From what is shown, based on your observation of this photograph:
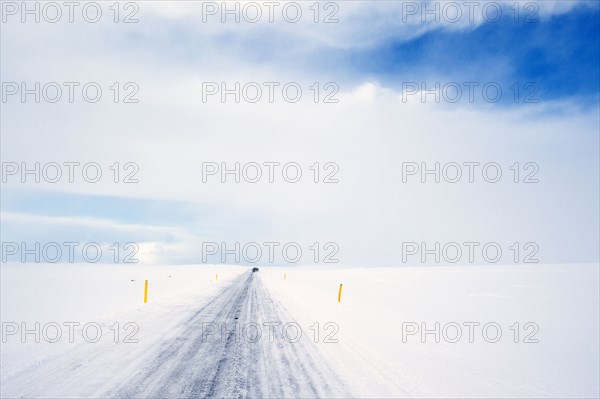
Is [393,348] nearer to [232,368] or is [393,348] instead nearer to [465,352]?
[465,352]

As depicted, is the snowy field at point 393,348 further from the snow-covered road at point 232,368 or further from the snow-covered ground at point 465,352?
the snow-covered road at point 232,368

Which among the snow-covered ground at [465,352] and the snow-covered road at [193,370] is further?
the snow-covered ground at [465,352]

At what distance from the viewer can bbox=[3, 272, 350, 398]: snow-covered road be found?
5.43 m

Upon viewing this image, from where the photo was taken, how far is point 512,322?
13.5 meters

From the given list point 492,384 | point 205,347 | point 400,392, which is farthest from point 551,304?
point 205,347

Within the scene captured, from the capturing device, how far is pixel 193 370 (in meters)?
6.35

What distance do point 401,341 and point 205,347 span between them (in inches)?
220

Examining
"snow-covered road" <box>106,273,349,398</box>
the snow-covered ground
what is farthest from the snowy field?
"snow-covered road" <box>106,273,349,398</box>

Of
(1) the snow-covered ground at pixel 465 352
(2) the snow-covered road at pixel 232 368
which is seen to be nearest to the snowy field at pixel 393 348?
(1) the snow-covered ground at pixel 465 352

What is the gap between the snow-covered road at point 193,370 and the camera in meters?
5.43

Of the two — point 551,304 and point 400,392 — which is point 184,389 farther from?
point 551,304

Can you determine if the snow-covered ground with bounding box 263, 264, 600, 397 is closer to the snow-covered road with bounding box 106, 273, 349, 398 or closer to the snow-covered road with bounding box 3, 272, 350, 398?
the snow-covered road with bounding box 106, 273, 349, 398

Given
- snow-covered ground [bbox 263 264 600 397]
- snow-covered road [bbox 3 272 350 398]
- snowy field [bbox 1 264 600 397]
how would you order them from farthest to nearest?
snow-covered ground [bbox 263 264 600 397], snowy field [bbox 1 264 600 397], snow-covered road [bbox 3 272 350 398]

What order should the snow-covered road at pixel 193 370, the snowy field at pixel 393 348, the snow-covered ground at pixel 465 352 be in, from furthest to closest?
the snow-covered ground at pixel 465 352, the snowy field at pixel 393 348, the snow-covered road at pixel 193 370
